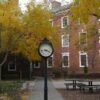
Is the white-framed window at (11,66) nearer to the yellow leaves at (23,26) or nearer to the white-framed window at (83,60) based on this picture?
the white-framed window at (83,60)

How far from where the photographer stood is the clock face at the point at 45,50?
45.0 feet

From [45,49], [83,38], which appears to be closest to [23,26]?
[83,38]

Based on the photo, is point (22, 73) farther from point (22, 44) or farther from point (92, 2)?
point (92, 2)

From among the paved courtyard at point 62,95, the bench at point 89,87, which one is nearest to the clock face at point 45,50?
the paved courtyard at point 62,95

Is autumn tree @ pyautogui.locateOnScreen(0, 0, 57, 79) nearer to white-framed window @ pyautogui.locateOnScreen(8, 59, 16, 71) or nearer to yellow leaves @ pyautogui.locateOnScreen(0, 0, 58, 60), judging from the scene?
yellow leaves @ pyautogui.locateOnScreen(0, 0, 58, 60)

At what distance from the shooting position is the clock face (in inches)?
540

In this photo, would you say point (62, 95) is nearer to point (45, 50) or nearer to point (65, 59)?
point (45, 50)

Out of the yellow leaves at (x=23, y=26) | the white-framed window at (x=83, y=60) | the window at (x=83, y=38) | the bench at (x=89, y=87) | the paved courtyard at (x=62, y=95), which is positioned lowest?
the paved courtyard at (x=62, y=95)

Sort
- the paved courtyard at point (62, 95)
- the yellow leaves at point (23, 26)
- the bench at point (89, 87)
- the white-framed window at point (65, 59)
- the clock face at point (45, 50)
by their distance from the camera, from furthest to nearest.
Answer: the white-framed window at point (65, 59)
the yellow leaves at point (23, 26)
the bench at point (89, 87)
the paved courtyard at point (62, 95)
the clock face at point (45, 50)

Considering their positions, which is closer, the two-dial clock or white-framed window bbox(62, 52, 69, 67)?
the two-dial clock

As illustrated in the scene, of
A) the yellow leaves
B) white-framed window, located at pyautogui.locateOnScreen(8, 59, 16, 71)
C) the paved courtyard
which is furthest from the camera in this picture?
white-framed window, located at pyautogui.locateOnScreen(8, 59, 16, 71)

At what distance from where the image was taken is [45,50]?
1373cm

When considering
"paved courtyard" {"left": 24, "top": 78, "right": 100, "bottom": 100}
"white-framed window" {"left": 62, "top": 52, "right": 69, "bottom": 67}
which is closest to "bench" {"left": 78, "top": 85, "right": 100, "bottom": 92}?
"paved courtyard" {"left": 24, "top": 78, "right": 100, "bottom": 100}

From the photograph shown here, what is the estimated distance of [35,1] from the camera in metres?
29.2
